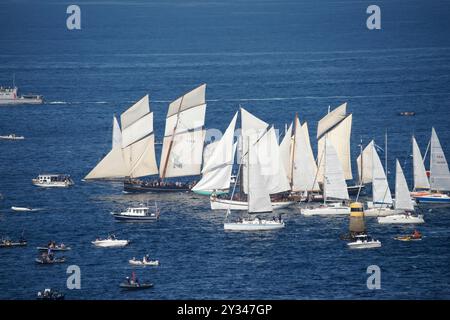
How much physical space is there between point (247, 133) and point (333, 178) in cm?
924

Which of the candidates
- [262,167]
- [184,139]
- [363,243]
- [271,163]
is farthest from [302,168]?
[363,243]

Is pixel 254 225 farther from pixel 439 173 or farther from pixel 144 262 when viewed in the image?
pixel 439 173

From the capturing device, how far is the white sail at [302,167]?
136750mm

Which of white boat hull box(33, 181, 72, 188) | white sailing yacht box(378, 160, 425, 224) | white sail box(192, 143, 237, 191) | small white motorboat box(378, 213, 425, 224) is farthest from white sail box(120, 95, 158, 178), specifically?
small white motorboat box(378, 213, 425, 224)

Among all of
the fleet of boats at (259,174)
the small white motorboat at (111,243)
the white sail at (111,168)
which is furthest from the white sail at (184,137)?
the small white motorboat at (111,243)

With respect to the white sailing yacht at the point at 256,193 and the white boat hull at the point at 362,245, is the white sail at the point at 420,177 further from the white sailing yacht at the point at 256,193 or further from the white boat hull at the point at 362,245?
the white boat hull at the point at 362,245

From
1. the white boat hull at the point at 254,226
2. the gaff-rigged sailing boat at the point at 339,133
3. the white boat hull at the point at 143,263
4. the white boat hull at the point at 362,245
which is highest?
the gaff-rigged sailing boat at the point at 339,133

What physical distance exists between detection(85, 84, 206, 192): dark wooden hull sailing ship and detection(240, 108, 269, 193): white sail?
49.0 feet

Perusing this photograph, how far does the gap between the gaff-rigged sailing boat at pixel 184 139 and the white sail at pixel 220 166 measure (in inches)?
392

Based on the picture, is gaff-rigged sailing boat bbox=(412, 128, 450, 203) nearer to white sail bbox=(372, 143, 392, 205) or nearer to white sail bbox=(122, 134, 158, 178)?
white sail bbox=(372, 143, 392, 205)

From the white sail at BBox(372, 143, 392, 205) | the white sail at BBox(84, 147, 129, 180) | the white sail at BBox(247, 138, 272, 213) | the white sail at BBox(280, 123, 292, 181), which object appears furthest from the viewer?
the white sail at BBox(84, 147, 129, 180)

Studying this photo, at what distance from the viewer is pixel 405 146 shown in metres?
166

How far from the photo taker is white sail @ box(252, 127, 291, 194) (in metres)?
131

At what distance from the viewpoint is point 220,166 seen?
136m
